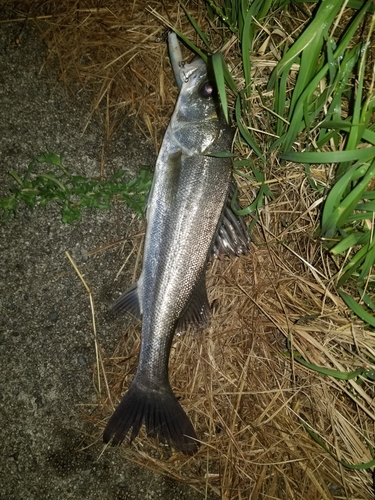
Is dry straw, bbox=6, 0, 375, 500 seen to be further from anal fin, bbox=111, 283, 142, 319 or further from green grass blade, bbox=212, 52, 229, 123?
green grass blade, bbox=212, 52, 229, 123

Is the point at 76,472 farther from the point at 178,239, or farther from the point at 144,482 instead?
the point at 178,239

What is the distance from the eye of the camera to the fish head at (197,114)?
229 centimetres

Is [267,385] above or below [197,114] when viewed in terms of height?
below

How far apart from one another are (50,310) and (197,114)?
1.68m

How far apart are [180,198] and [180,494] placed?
215 cm

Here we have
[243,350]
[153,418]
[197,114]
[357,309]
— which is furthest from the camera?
[243,350]

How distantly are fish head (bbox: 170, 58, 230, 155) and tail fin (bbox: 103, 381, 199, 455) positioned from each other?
1.64m

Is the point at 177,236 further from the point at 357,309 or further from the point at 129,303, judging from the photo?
the point at 357,309

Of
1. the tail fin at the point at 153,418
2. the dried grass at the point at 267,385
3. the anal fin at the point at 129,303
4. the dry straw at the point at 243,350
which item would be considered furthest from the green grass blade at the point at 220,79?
the tail fin at the point at 153,418

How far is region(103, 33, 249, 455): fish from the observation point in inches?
91.9

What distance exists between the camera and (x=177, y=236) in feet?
7.73

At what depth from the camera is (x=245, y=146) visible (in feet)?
8.19

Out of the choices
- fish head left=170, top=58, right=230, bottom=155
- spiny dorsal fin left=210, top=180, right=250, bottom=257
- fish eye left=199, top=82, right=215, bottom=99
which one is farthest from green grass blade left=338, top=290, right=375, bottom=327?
fish eye left=199, top=82, right=215, bottom=99

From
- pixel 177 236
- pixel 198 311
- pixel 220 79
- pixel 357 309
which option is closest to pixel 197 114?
pixel 220 79
